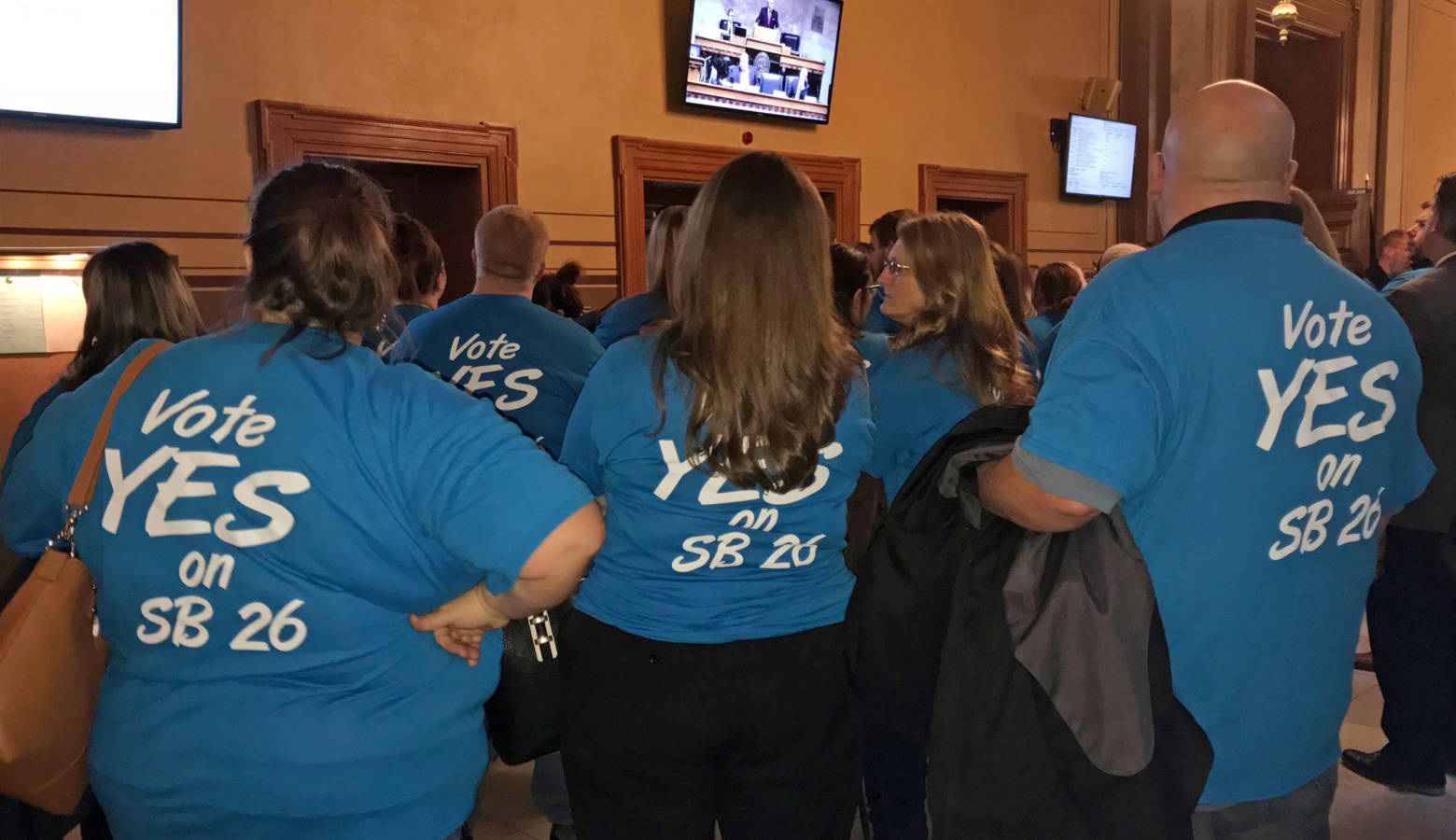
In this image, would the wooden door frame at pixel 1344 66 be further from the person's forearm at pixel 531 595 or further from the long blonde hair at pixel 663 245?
the person's forearm at pixel 531 595

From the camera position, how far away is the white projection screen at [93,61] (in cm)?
352

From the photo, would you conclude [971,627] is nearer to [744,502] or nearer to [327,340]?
[744,502]

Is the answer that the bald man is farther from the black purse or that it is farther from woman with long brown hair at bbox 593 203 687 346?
woman with long brown hair at bbox 593 203 687 346

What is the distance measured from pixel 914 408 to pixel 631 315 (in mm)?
915

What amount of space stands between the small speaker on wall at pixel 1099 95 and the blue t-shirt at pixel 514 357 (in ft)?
23.9

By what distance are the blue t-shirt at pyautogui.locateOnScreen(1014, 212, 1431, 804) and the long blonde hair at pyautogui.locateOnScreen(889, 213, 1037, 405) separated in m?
0.80

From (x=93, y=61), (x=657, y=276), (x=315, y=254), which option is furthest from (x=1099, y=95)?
(x=315, y=254)

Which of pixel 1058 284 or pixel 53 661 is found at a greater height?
pixel 1058 284

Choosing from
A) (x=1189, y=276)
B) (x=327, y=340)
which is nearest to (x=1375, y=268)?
(x=1189, y=276)

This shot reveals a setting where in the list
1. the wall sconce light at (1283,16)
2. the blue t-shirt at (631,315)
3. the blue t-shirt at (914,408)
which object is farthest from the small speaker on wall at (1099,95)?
the blue t-shirt at (914,408)

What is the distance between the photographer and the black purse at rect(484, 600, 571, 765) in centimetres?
157

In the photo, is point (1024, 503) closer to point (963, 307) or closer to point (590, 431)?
point (590, 431)

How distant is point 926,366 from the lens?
81.7 inches

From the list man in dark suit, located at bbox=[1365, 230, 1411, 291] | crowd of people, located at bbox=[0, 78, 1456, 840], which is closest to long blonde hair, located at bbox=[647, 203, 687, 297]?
crowd of people, located at bbox=[0, 78, 1456, 840]
